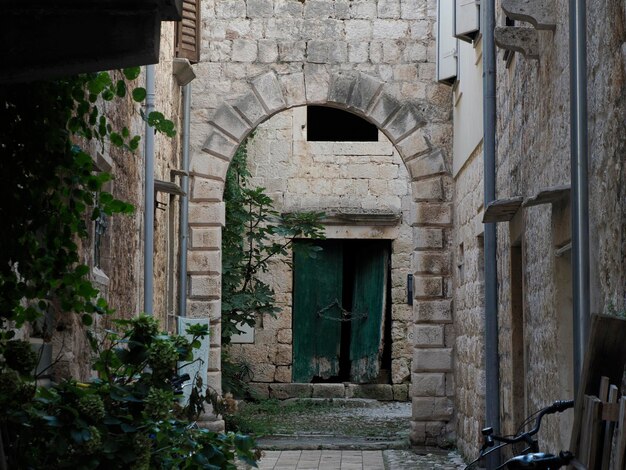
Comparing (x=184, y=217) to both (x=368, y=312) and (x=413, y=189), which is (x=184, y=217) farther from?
(x=368, y=312)

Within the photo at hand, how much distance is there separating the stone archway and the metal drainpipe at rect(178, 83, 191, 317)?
0.14 metres

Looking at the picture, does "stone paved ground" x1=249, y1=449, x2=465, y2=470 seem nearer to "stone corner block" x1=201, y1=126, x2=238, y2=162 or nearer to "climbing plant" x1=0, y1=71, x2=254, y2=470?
"stone corner block" x1=201, y1=126, x2=238, y2=162

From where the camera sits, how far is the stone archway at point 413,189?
11938 mm

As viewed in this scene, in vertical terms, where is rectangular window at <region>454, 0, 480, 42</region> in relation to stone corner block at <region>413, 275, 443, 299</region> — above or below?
above

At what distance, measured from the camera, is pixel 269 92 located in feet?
39.3

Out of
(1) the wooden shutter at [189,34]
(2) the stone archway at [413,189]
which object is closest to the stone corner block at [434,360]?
(2) the stone archway at [413,189]

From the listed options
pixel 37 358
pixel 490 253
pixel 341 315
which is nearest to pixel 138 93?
pixel 37 358

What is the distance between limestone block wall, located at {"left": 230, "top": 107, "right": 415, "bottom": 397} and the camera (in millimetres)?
16594

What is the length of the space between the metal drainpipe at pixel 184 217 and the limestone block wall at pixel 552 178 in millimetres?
4174

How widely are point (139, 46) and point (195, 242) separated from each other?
8.48 metres

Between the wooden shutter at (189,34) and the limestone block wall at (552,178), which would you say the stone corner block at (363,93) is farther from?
the limestone block wall at (552,178)

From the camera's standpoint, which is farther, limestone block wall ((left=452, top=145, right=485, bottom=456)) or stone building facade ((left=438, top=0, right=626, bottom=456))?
limestone block wall ((left=452, top=145, right=485, bottom=456))

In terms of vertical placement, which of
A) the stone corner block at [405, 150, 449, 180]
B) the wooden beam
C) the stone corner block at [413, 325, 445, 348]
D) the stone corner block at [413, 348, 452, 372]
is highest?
the stone corner block at [405, 150, 449, 180]

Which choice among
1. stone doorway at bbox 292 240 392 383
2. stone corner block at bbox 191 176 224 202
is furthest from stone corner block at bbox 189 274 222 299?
stone doorway at bbox 292 240 392 383
